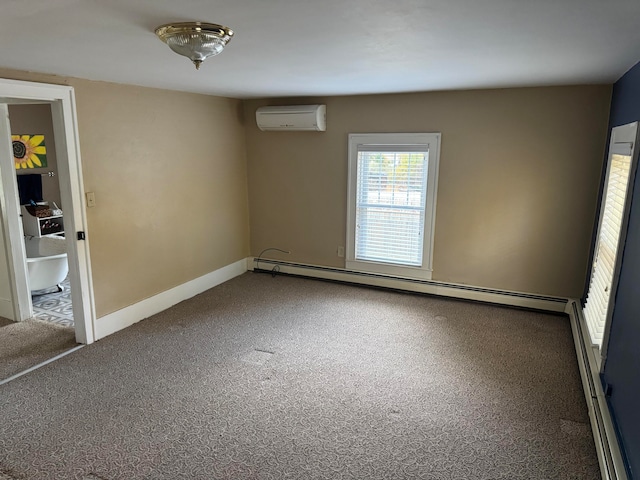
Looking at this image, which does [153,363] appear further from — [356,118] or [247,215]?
[356,118]

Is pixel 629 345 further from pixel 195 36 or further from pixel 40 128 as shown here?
pixel 40 128

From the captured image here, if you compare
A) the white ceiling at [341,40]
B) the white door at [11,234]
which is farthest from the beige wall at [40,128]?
the white ceiling at [341,40]

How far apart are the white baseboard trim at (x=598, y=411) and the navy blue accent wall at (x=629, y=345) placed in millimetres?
54

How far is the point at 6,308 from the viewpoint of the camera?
409 cm

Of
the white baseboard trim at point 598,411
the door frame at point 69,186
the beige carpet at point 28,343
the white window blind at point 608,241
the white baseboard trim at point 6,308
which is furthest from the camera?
the white baseboard trim at point 6,308

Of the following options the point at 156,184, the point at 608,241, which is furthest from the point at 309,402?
the point at 156,184

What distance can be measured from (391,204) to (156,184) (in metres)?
2.35

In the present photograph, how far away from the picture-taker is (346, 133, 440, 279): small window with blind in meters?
4.48

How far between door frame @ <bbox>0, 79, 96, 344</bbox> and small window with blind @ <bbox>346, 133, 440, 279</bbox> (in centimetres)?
262

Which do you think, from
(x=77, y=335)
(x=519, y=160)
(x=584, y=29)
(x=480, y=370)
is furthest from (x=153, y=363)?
(x=519, y=160)

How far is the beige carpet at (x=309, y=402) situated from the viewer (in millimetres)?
2229

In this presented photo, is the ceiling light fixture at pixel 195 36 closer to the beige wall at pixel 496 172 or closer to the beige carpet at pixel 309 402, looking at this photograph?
the beige carpet at pixel 309 402

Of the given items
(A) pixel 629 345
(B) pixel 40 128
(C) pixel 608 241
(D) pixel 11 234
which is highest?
(B) pixel 40 128

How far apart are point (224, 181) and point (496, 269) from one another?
3.04 m
